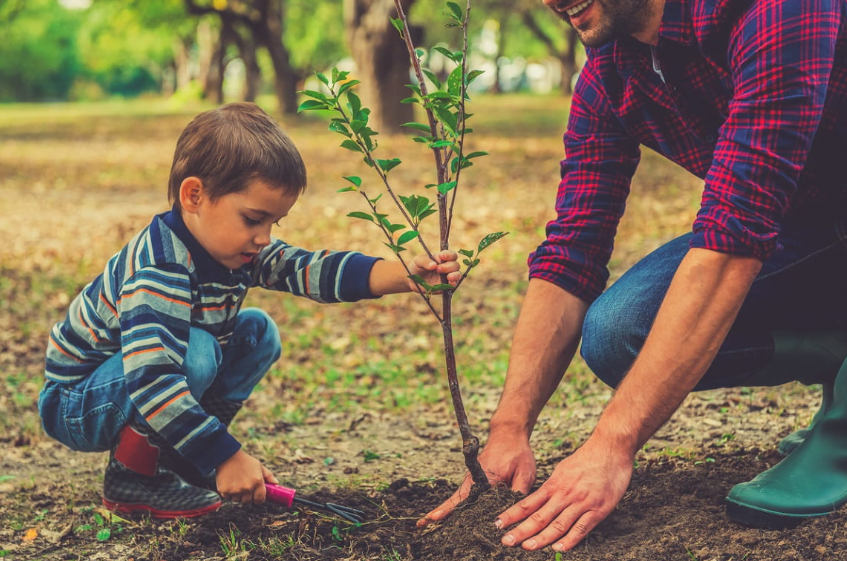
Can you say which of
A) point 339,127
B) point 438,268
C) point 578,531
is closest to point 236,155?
point 339,127

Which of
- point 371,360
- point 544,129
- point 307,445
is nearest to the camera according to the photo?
point 307,445

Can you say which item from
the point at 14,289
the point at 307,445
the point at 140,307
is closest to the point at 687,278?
the point at 140,307

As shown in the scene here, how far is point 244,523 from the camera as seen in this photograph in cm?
268

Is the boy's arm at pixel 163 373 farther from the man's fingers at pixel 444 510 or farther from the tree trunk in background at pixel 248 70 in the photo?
the tree trunk in background at pixel 248 70

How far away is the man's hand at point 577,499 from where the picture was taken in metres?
2.16

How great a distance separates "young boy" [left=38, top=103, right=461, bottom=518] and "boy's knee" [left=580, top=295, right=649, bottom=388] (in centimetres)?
52

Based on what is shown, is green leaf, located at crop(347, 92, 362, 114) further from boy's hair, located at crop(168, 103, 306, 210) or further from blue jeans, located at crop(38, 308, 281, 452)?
blue jeans, located at crop(38, 308, 281, 452)

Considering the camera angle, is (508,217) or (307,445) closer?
(307,445)

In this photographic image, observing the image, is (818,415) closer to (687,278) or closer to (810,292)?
(810,292)

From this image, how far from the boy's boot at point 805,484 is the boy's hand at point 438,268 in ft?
3.06

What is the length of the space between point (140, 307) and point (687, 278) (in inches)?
57.4

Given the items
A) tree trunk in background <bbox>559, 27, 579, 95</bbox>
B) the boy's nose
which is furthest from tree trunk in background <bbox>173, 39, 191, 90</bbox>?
Result: the boy's nose

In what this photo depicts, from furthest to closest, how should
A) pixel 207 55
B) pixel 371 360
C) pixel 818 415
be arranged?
1. pixel 207 55
2. pixel 371 360
3. pixel 818 415

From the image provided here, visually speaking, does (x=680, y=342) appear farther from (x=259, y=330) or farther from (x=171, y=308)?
(x=259, y=330)
